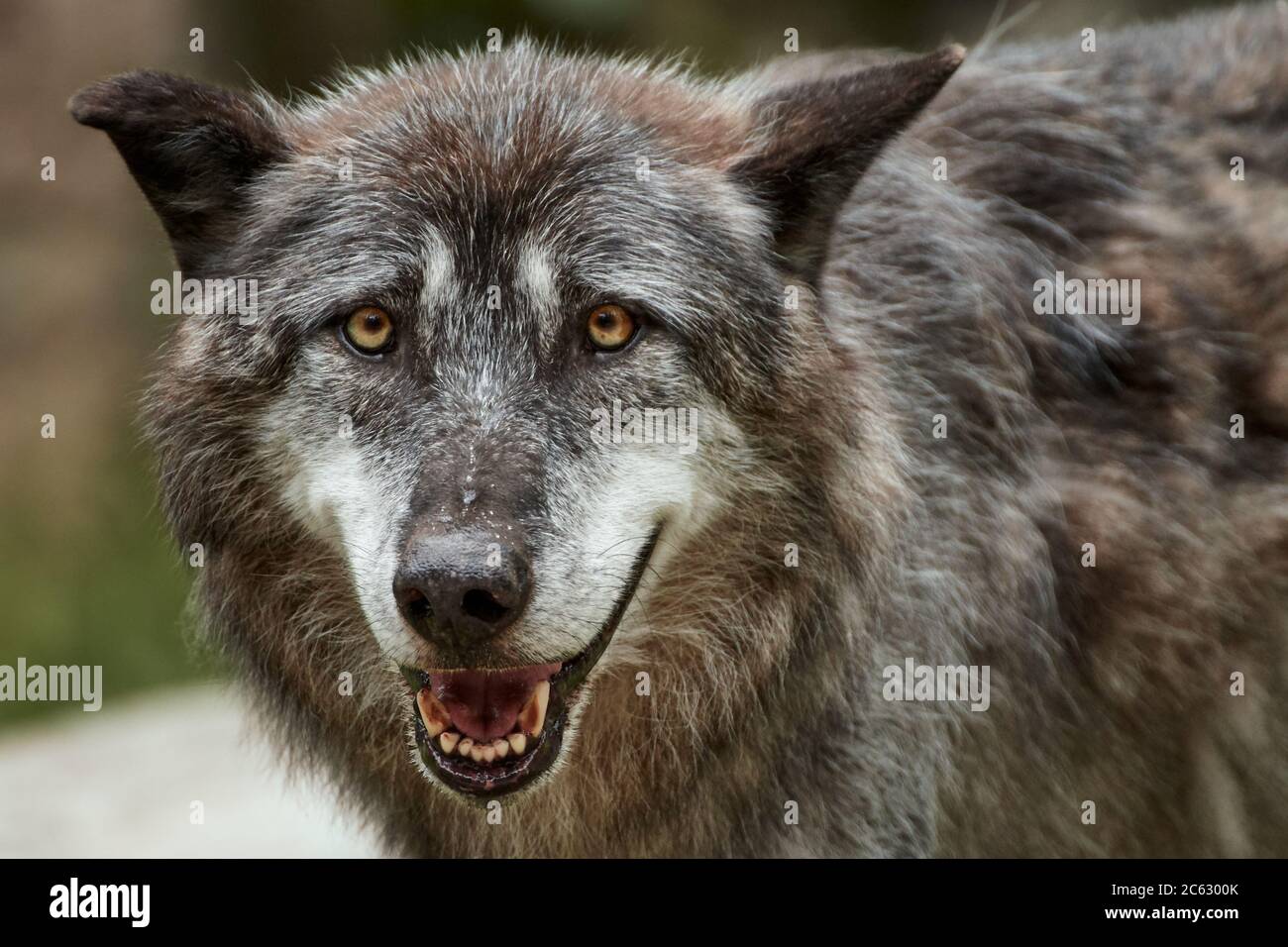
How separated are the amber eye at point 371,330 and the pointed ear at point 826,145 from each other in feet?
3.70

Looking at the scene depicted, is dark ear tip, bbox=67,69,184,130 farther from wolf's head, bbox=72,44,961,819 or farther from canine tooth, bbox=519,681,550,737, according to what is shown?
canine tooth, bbox=519,681,550,737

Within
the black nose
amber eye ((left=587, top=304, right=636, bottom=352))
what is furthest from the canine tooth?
amber eye ((left=587, top=304, right=636, bottom=352))

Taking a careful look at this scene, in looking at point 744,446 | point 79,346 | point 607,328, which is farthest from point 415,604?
point 79,346

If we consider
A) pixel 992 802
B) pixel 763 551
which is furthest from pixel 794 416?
Result: pixel 992 802

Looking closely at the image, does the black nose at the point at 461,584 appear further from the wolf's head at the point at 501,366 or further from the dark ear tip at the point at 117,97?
the dark ear tip at the point at 117,97

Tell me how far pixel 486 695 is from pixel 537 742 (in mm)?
188

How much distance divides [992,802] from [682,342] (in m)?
2.03

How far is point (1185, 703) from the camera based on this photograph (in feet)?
17.1

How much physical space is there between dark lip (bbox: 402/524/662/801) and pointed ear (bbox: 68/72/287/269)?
60.2 inches

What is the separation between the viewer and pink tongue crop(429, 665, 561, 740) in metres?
4.06

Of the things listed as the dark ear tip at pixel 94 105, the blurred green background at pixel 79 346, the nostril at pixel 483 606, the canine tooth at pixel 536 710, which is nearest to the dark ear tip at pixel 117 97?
the dark ear tip at pixel 94 105
